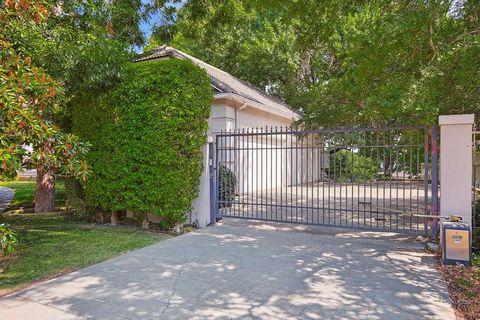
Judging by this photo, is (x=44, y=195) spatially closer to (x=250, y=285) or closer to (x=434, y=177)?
(x=250, y=285)

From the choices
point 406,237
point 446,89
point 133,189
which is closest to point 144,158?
point 133,189

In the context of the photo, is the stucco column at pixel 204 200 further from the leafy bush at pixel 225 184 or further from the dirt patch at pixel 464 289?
the dirt patch at pixel 464 289

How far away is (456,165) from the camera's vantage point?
5.68 metres

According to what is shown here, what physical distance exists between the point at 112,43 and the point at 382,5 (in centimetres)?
583

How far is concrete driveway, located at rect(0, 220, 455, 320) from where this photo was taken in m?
3.79

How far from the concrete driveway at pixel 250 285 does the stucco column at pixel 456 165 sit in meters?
0.96

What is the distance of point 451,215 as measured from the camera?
5.61 metres

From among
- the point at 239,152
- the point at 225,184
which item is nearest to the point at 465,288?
the point at 225,184

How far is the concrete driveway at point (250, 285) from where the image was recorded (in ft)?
12.4

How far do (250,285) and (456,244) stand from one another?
3.20m

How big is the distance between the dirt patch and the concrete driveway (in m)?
0.12

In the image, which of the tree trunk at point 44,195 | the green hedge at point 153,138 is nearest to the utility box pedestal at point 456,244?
the green hedge at point 153,138

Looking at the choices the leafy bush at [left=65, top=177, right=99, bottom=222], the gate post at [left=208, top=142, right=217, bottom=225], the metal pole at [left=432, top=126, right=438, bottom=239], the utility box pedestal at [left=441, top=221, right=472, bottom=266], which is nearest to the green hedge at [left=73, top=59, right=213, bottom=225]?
the gate post at [left=208, top=142, right=217, bottom=225]

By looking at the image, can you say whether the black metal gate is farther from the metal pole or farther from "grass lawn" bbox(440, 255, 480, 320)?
"grass lawn" bbox(440, 255, 480, 320)
